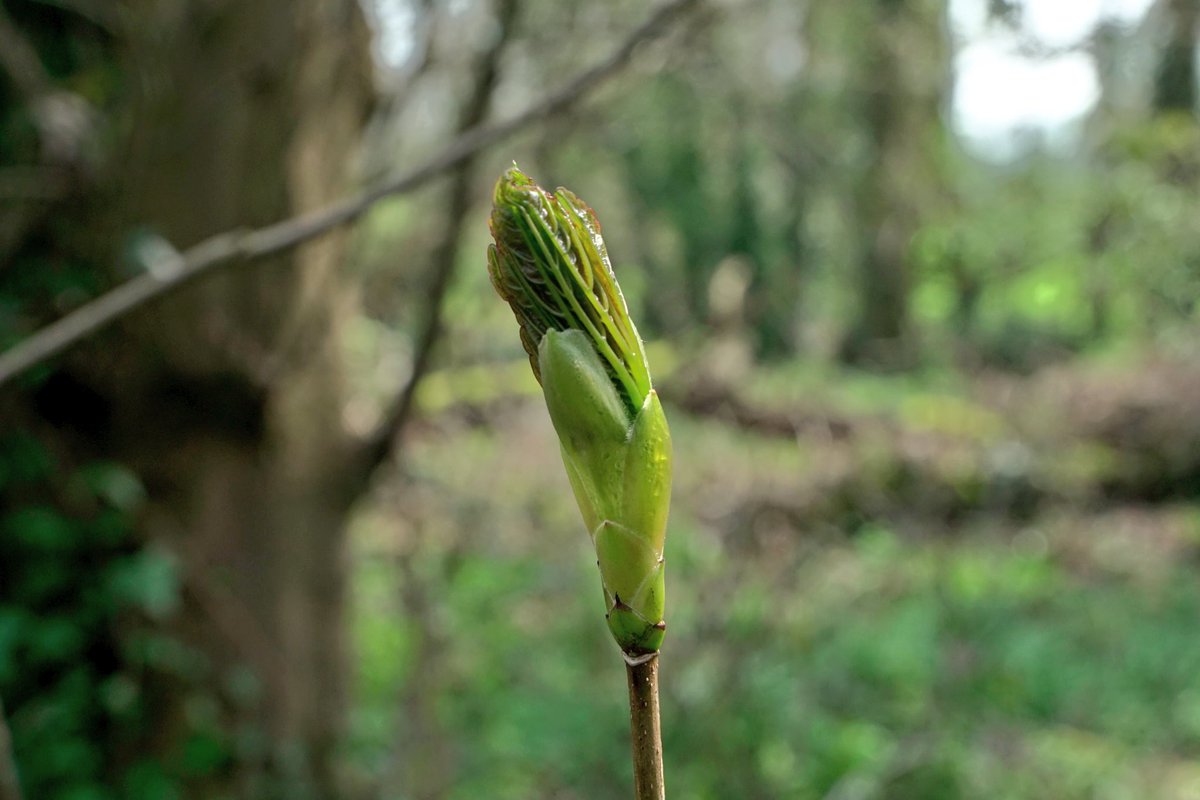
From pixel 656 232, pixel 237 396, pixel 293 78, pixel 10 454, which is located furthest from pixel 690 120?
pixel 656 232

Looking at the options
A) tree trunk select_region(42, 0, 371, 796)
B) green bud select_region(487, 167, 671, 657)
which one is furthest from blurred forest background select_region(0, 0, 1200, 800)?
green bud select_region(487, 167, 671, 657)

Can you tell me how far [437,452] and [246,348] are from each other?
12.5ft

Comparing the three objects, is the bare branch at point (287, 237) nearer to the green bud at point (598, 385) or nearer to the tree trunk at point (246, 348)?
the green bud at point (598, 385)

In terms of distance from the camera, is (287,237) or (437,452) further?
(437,452)

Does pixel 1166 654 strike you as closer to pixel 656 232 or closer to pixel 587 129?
pixel 587 129

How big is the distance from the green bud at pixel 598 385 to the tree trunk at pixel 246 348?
2.39 metres

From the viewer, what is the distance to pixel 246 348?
110 inches

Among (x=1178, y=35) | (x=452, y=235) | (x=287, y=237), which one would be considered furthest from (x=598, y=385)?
(x=1178, y=35)

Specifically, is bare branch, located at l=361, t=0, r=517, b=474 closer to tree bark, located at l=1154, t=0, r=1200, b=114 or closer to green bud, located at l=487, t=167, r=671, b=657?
green bud, located at l=487, t=167, r=671, b=657

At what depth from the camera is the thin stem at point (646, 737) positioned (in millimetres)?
465

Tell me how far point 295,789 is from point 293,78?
205 cm

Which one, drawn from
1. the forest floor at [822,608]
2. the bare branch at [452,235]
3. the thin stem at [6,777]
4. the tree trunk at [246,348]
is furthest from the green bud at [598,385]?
the forest floor at [822,608]

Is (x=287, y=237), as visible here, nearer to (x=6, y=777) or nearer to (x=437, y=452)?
(x=6, y=777)

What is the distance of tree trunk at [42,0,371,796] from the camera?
2.74 metres
